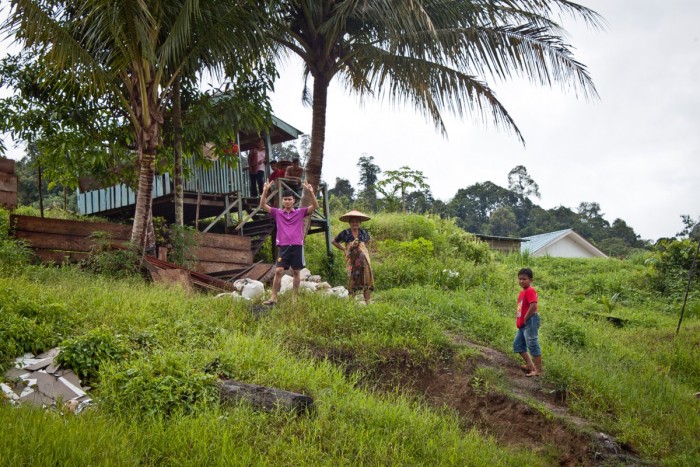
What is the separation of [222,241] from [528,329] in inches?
248

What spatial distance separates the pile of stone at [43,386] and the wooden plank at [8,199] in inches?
210

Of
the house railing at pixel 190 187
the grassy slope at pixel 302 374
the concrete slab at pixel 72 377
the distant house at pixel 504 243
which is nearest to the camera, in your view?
the grassy slope at pixel 302 374

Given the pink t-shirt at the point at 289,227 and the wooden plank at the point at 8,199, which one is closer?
the pink t-shirt at the point at 289,227

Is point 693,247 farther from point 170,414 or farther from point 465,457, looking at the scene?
point 170,414

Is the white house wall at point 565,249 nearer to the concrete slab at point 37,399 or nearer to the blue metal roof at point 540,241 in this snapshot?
the blue metal roof at point 540,241

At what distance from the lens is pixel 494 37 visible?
11.9 m

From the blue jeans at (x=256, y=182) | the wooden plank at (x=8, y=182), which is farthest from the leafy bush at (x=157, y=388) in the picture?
the blue jeans at (x=256, y=182)

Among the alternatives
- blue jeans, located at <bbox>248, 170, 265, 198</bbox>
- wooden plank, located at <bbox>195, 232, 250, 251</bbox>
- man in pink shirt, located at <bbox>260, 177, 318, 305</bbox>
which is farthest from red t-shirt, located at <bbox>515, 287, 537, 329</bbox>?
blue jeans, located at <bbox>248, 170, 265, 198</bbox>

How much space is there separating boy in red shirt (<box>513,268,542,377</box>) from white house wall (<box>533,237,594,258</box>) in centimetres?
1849

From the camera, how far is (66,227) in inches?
413

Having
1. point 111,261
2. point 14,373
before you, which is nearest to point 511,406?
point 14,373

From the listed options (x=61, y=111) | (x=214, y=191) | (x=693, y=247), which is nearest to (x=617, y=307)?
(x=693, y=247)

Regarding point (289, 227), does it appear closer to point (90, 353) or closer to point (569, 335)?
point (90, 353)

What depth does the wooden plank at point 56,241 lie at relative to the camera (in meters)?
10.1
